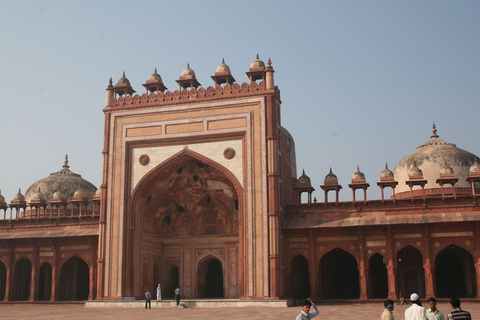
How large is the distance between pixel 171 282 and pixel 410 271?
10.6 metres

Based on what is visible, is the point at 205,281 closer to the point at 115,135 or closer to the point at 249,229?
the point at 249,229

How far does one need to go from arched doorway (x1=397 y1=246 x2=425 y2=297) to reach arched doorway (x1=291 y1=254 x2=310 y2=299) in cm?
387

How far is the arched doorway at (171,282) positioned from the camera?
2558cm

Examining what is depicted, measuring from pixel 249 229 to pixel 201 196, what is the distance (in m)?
4.83

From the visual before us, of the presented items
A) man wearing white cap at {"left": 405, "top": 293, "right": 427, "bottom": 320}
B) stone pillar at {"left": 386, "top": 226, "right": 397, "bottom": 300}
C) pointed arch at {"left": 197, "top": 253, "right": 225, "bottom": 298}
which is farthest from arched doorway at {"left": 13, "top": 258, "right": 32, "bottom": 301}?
man wearing white cap at {"left": 405, "top": 293, "right": 427, "bottom": 320}

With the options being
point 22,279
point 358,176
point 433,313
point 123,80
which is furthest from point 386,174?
point 22,279

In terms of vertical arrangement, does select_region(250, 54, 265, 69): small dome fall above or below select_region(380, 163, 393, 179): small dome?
above

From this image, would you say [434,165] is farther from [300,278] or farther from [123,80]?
[123,80]

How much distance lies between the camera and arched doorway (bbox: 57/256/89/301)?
26.8m

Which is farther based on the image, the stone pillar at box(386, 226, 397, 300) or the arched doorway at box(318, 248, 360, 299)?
the arched doorway at box(318, 248, 360, 299)

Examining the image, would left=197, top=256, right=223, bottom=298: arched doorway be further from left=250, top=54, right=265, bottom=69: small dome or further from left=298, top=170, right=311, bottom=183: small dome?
left=250, top=54, right=265, bottom=69: small dome

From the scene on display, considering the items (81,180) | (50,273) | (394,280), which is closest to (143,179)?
(50,273)

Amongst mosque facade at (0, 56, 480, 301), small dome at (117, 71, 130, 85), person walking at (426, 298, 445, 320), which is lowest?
person walking at (426, 298, 445, 320)

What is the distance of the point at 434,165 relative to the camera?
27625mm
